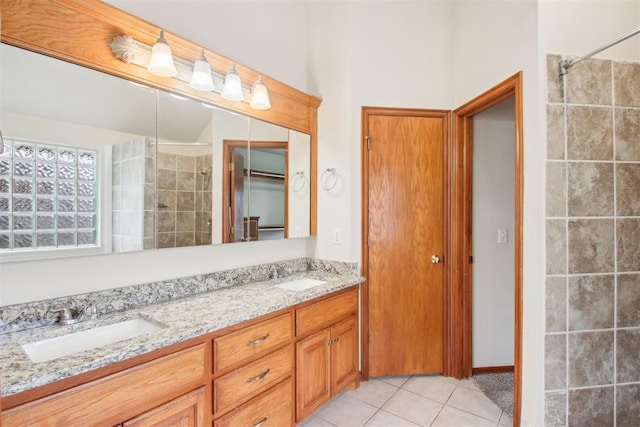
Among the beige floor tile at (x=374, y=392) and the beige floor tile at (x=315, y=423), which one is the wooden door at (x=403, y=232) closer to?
the beige floor tile at (x=374, y=392)

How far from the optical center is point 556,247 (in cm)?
172

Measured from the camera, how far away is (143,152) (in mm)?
1660

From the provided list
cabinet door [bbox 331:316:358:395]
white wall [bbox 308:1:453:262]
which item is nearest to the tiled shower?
white wall [bbox 308:1:453:262]

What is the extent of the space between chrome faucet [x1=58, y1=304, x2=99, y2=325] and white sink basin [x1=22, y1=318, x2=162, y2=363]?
0.12 metres

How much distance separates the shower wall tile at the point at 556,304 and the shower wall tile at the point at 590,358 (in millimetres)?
101

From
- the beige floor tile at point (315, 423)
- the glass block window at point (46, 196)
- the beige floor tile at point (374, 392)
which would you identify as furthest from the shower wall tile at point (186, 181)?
the beige floor tile at point (374, 392)

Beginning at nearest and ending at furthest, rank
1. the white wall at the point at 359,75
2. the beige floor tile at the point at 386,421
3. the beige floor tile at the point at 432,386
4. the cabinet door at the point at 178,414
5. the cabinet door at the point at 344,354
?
1. the cabinet door at the point at 178,414
2. the beige floor tile at the point at 386,421
3. the cabinet door at the point at 344,354
4. the beige floor tile at the point at 432,386
5. the white wall at the point at 359,75

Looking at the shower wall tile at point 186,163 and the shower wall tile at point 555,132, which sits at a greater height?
the shower wall tile at point 555,132

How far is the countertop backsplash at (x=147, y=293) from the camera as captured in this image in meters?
1.29

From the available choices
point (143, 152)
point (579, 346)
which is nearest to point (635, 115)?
point (579, 346)

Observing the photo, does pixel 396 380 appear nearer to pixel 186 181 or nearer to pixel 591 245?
pixel 591 245

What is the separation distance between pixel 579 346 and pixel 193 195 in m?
2.30

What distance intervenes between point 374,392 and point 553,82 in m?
2.28

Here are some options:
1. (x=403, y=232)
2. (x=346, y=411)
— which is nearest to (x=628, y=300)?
(x=403, y=232)
